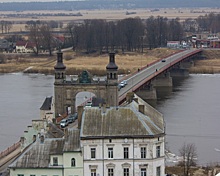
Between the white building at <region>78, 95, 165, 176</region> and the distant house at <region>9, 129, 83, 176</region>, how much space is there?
0.36 meters

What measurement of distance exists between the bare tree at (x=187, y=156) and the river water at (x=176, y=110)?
0.35m

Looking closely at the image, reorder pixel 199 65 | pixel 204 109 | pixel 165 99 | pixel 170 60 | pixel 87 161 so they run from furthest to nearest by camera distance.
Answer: pixel 199 65 < pixel 170 60 < pixel 165 99 < pixel 204 109 < pixel 87 161

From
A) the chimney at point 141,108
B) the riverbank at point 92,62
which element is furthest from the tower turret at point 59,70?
the riverbank at point 92,62

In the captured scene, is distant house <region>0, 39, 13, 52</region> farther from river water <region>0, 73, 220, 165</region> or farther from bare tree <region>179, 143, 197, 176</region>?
bare tree <region>179, 143, 197, 176</region>

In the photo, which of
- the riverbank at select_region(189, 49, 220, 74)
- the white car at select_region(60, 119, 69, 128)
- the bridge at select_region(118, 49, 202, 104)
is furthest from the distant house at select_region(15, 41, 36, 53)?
the white car at select_region(60, 119, 69, 128)

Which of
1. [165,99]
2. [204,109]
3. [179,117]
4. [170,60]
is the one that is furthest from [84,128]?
[170,60]

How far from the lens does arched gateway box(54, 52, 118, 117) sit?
4334 cm

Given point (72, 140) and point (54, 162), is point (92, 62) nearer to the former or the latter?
point (72, 140)

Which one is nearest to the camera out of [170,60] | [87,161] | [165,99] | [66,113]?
[87,161]

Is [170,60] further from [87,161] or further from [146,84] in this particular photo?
[87,161]

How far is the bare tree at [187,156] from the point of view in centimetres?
3412

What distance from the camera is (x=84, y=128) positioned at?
1055 inches

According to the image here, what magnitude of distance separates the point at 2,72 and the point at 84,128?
69052 millimetres

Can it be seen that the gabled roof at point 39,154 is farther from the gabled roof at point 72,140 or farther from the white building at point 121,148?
the white building at point 121,148
